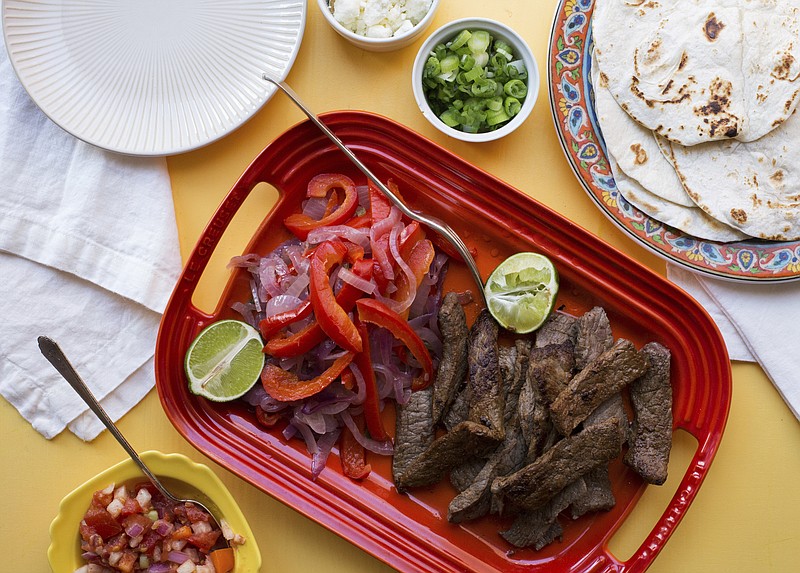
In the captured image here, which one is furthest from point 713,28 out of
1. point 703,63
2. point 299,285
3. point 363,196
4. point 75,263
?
point 75,263

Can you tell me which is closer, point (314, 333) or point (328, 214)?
point (314, 333)

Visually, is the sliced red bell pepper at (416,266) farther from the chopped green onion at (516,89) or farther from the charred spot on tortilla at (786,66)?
the charred spot on tortilla at (786,66)

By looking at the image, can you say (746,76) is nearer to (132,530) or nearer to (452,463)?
(452,463)

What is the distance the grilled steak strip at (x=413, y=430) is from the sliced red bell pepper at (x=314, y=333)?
1.51 feet

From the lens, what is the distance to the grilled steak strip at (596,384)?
8.34 feet

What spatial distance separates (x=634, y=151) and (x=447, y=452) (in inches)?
55.0

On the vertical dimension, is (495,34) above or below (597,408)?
above

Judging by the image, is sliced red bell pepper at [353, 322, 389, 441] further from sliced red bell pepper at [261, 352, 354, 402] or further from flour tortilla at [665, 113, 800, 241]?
flour tortilla at [665, 113, 800, 241]

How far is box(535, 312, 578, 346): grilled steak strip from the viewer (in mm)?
2697

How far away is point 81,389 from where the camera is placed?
2535 millimetres

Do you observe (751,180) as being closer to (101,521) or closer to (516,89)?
(516,89)

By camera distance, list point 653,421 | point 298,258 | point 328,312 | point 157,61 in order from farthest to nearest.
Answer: point 157,61 < point 298,258 < point 653,421 < point 328,312

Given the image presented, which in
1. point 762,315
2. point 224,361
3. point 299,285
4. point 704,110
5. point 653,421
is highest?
point 704,110

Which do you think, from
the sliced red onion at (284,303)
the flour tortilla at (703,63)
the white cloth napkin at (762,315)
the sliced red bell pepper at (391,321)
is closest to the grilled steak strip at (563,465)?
the sliced red bell pepper at (391,321)
